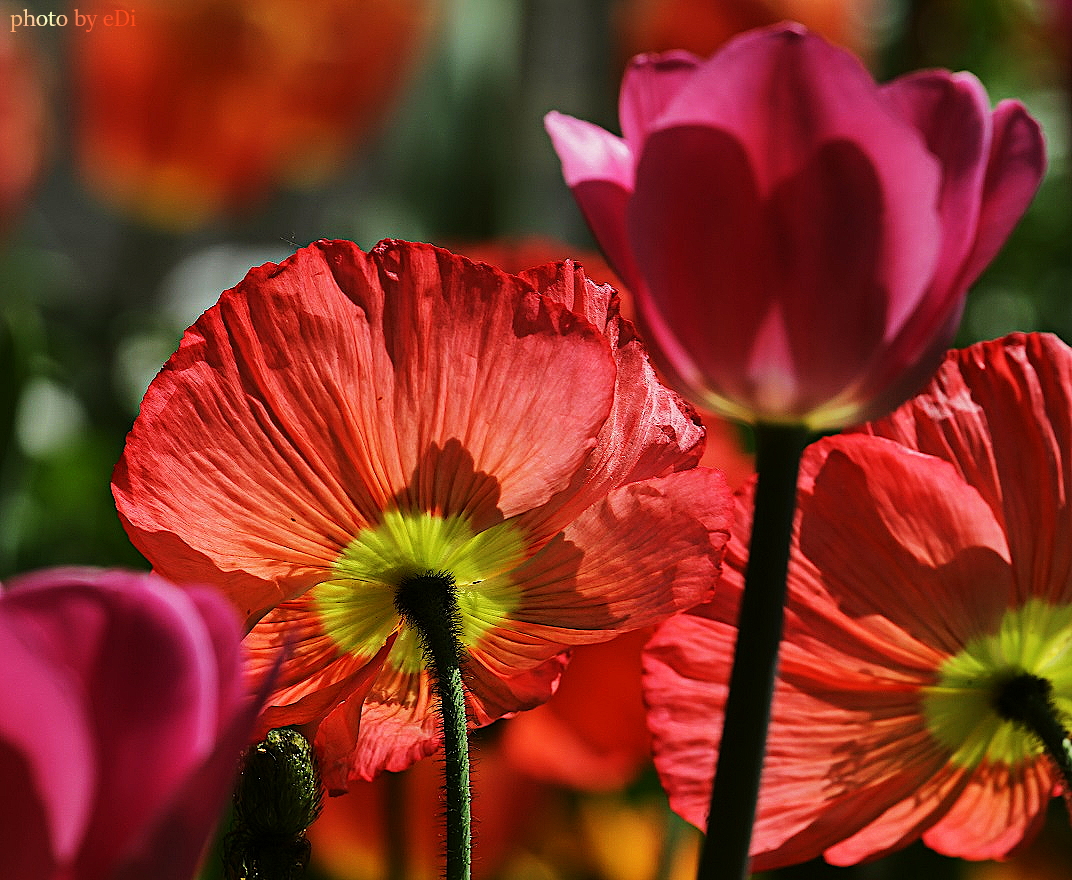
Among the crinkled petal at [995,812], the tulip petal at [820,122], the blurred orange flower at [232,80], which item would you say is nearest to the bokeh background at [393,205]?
the blurred orange flower at [232,80]

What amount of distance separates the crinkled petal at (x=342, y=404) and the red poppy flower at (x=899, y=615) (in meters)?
0.05

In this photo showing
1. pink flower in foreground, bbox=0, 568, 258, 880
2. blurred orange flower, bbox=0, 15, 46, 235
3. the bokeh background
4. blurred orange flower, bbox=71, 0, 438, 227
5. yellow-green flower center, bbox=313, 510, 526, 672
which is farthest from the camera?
blurred orange flower, bbox=71, 0, 438, 227

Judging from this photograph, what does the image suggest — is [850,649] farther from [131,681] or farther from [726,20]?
[726,20]

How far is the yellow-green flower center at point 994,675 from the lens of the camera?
0.89ft

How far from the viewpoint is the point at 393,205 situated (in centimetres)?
151

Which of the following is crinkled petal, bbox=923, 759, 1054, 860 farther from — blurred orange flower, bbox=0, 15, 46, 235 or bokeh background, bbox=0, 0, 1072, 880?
blurred orange flower, bbox=0, 15, 46, 235

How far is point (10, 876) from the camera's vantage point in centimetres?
16

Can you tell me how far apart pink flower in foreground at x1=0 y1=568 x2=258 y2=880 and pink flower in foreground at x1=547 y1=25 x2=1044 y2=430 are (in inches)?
3.3

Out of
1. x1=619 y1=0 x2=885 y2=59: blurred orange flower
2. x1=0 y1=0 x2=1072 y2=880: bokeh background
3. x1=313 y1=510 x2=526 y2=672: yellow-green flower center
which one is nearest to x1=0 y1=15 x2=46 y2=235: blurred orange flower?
x1=0 y1=0 x2=1072 y2=880: bokeh background

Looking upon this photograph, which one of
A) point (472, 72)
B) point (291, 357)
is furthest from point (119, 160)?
point (291, 357)

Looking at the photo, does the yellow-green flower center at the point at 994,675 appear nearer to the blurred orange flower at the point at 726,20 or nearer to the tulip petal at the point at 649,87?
the tulip petal at the point at 649,87

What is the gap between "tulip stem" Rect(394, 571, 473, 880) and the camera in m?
0.22

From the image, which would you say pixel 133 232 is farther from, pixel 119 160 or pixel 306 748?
pixel 306 748

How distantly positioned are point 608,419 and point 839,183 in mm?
58
